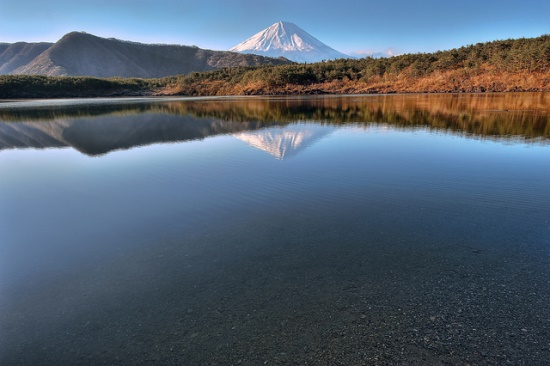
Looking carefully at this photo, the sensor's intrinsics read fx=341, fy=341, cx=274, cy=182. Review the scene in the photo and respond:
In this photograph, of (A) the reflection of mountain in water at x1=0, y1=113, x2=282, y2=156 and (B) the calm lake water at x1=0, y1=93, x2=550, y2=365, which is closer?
(B) the calm lake water at x1=0, y1=93, x2=550, y2=365

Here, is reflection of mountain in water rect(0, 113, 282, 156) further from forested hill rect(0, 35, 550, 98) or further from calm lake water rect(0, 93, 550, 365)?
forested hill rect(0, 35, 550, 98)

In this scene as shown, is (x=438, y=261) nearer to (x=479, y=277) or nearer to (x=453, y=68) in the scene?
(x=479, y=277)

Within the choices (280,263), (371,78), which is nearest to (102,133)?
(280,263)

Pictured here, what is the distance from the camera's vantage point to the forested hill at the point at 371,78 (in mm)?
55312

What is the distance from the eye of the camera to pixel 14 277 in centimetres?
472

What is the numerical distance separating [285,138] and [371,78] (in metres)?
63.6

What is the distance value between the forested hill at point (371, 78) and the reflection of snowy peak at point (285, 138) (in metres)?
47.6

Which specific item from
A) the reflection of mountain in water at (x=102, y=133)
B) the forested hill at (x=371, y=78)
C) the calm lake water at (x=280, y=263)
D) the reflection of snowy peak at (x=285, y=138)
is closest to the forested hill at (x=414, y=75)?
the forested hill at (x=371, y=78)

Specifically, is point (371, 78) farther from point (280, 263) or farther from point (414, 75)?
point (280, 263)

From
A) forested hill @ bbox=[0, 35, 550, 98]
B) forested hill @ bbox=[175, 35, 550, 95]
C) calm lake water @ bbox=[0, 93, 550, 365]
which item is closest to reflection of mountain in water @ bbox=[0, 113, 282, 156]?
calm lake water @ bbox=[0, 93, 550, 365]

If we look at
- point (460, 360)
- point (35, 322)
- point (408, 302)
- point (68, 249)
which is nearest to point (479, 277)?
point (408, 302)

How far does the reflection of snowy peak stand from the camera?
13540 mm

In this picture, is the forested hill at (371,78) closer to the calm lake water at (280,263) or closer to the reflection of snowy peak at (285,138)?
the reflection of snowy peak at (285,138)

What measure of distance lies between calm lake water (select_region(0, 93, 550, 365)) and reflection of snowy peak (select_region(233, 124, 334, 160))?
2653 millimetres
